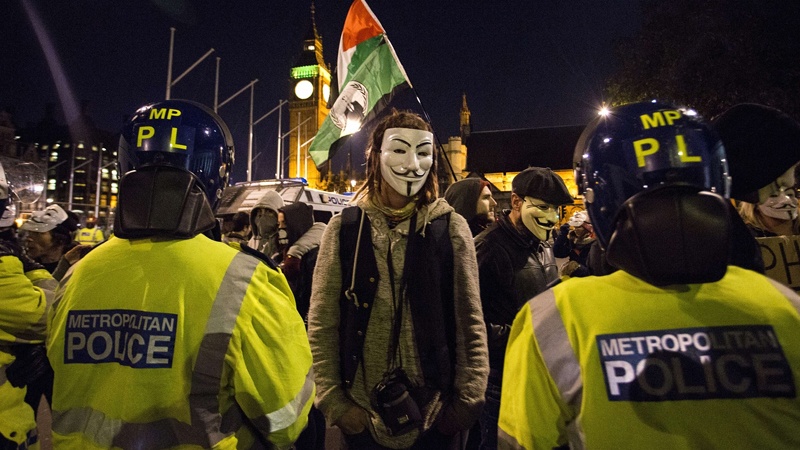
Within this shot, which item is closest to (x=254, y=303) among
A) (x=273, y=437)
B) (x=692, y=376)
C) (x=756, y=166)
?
(x=273, y=437)

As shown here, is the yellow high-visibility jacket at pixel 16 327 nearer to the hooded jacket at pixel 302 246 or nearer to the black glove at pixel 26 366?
the black glove at pixel 26 366

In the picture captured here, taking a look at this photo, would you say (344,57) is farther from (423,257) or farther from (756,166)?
(756,166)

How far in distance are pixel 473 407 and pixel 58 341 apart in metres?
1.57

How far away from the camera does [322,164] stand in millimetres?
6367

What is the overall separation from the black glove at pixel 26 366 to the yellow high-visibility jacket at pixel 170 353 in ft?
3.19

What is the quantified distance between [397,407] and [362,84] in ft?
16.9

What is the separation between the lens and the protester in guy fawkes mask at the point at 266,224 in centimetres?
543

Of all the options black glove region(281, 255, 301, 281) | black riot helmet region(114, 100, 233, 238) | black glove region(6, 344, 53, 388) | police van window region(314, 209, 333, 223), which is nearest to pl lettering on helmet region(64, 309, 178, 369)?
black riot helmet region(114, 100, 233, 238)

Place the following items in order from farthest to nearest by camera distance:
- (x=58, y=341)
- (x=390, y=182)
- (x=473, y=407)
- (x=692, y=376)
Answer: (x=390, y=182) → (x=473, y=407) → (x=58, y=341) → (x=692, y=376)

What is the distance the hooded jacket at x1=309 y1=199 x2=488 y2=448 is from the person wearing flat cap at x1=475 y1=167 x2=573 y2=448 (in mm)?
738

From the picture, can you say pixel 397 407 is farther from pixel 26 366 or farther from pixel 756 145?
pixel 26 366

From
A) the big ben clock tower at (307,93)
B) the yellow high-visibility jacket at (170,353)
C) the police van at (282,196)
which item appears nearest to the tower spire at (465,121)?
the big ben clock tower at (307,93)

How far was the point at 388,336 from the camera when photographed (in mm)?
2189

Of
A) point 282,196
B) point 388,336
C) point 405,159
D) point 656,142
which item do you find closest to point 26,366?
point 388,336
